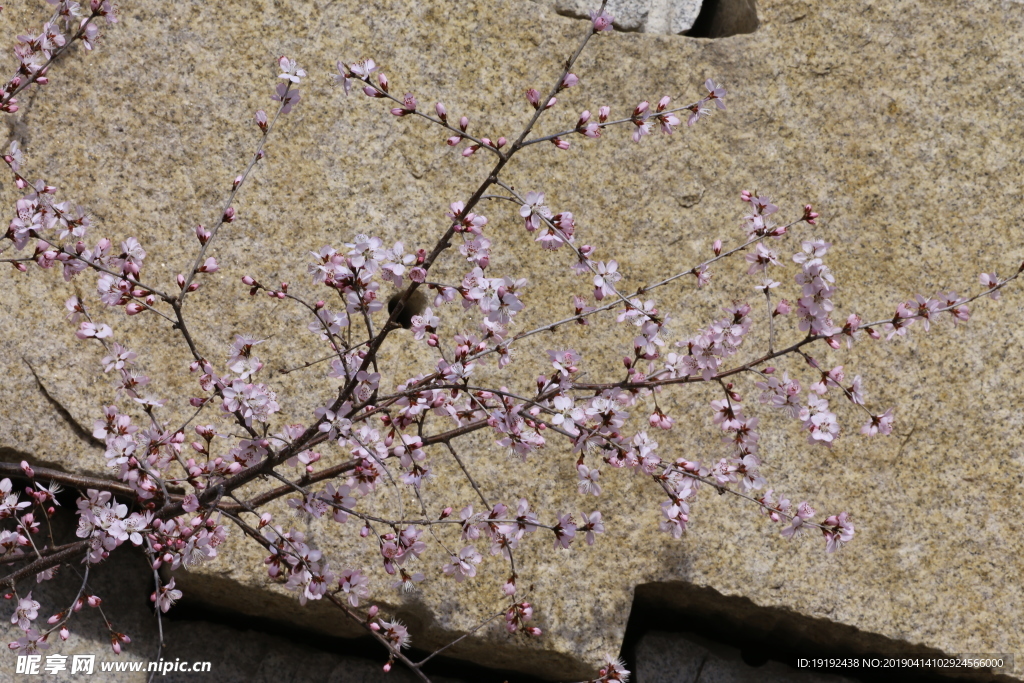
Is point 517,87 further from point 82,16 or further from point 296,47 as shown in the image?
point 82,16

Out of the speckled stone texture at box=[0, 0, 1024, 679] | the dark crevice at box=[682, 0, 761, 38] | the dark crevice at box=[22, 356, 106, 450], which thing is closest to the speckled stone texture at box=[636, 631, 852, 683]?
the speckled stone texture at box=[0, 0, 1024, 679]

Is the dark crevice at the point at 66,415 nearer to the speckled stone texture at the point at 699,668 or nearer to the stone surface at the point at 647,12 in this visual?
the speckled stone texture at the point at 699,668

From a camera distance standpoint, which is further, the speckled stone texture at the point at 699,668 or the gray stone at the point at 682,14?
the gray stone at the point at 682,14

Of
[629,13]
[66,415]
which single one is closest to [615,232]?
[629,13]

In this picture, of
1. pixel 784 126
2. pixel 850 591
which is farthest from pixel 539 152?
pixel 850 591

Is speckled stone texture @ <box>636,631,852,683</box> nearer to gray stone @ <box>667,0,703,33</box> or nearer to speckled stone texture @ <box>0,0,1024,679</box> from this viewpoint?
speckled stone texture @ <box>0,0,1024,679</box>

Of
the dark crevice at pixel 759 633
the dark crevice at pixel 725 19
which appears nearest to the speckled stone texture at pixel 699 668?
the dark crevice at pixel 759 633
